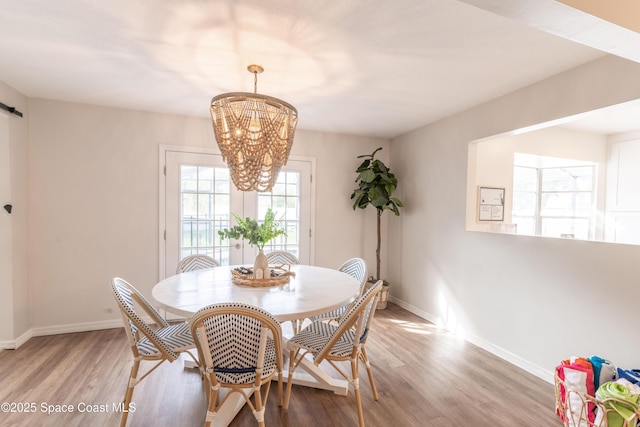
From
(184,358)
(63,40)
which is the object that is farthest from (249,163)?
(184,358)

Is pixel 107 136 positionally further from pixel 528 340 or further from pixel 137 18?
pixel 528 340

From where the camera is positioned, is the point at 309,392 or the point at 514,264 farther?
the point at 514,264

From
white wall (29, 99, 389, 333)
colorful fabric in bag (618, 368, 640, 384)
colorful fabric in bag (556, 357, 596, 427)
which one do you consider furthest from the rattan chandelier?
colorful fabric in bag (618, 368, 640, 384)

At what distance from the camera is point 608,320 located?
206cm

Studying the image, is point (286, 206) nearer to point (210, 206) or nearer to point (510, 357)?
point (210, 206)

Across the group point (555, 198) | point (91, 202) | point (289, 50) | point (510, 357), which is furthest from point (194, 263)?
point (555, 198)

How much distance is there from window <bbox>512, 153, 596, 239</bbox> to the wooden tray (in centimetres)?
355

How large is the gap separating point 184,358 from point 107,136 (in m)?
2.48

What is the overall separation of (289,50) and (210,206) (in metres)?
2.25

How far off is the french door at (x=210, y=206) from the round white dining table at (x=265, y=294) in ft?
4.13

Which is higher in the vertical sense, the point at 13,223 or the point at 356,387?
the point at 13,223

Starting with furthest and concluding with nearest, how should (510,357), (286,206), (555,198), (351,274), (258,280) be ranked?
1. (555,198)
2. (286,206)
3. (351,274)
4. (510,357)
5. (258,280)

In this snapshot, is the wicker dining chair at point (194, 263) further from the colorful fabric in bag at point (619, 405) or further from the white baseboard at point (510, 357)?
the colorful fabric in bag at point (619, 405)

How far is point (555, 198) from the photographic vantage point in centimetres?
434
